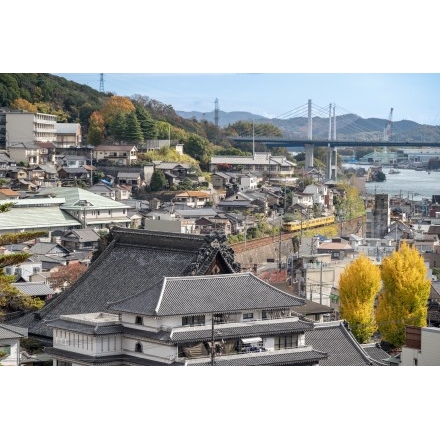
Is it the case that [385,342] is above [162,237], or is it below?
below

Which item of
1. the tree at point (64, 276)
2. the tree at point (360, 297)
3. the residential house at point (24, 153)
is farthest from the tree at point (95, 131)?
the tree at point (360, 297)

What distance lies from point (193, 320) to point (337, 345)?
2050 mm

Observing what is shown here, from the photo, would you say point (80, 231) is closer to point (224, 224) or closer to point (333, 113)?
point (224, 224)

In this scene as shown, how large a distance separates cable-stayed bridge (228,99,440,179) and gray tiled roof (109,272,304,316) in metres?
31.1

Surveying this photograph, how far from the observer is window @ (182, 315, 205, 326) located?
10750mm

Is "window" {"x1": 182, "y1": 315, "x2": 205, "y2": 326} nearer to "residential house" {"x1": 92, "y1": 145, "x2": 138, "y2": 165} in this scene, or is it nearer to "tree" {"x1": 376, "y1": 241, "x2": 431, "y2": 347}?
"tree" {"x1": 376, "y1": 241, "x2": 431, "y2": 347}

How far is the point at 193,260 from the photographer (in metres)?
12.4

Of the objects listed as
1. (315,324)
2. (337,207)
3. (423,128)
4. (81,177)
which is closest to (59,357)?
(315,324)

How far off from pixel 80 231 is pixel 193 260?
11664 millimetres

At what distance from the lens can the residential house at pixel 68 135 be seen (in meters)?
34.5

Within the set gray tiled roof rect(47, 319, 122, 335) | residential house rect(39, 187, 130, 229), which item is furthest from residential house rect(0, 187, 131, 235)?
gray tiled roof rect(47, 319, 122, 335)

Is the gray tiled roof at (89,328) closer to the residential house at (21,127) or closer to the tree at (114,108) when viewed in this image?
the residential house at (21,127)

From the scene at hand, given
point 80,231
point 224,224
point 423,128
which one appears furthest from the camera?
point 423,128

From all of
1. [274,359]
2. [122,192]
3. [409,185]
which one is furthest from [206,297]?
[409,185]
